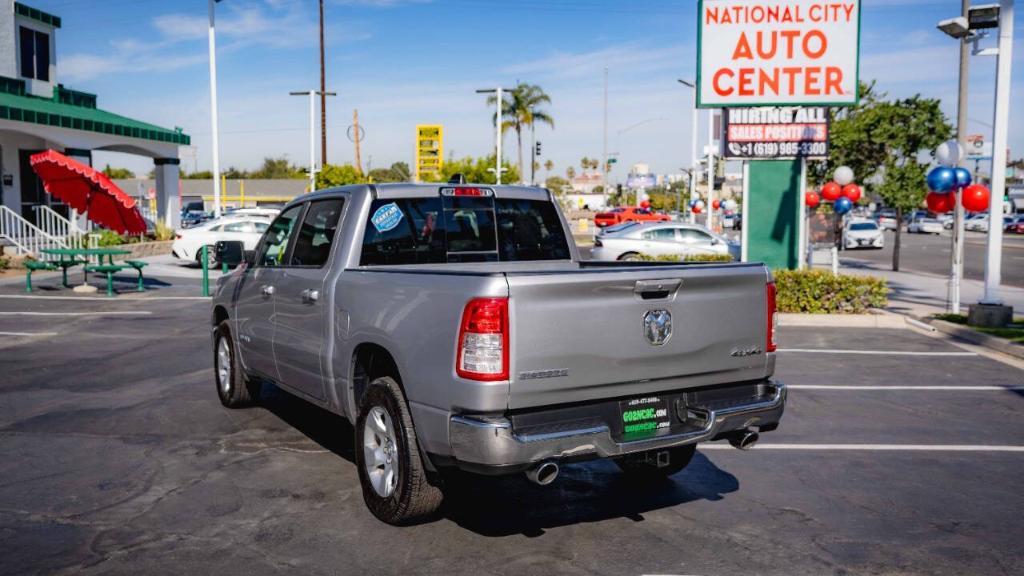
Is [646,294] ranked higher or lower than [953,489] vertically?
higher

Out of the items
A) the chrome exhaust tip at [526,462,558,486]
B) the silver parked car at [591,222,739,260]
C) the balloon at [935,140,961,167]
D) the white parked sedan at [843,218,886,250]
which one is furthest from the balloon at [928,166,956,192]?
the white parked sedan at [843,218,886,250]

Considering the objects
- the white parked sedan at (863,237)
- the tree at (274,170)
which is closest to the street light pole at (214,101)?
the white parked sedan at (863,237)

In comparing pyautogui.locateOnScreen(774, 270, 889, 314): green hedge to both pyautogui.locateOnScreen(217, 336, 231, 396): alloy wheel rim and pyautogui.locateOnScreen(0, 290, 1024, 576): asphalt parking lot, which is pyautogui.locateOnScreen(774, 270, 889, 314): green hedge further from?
pyautogui.locateOnScreen(217, 336, 231, 396): alloy wheel rim

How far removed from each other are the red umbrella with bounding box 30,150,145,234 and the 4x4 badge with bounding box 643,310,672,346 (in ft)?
52.5

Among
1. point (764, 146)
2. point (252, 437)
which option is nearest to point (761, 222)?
point (764, 146)

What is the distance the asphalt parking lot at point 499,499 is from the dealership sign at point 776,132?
9770mm

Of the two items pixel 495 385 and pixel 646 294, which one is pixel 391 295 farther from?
pixel 646 294

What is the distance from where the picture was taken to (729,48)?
17.8 meters

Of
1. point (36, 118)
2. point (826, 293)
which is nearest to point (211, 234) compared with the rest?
point (36, 118)

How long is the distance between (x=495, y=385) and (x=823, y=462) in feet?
11.2

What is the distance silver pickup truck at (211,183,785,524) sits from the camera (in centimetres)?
432

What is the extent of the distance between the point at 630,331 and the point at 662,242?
19319 millimetres

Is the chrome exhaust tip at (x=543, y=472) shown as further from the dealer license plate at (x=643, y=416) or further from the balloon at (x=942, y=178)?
the balloon at (x=942, y=178)

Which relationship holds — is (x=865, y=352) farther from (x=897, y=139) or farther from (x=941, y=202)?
(x=897, y=139)
